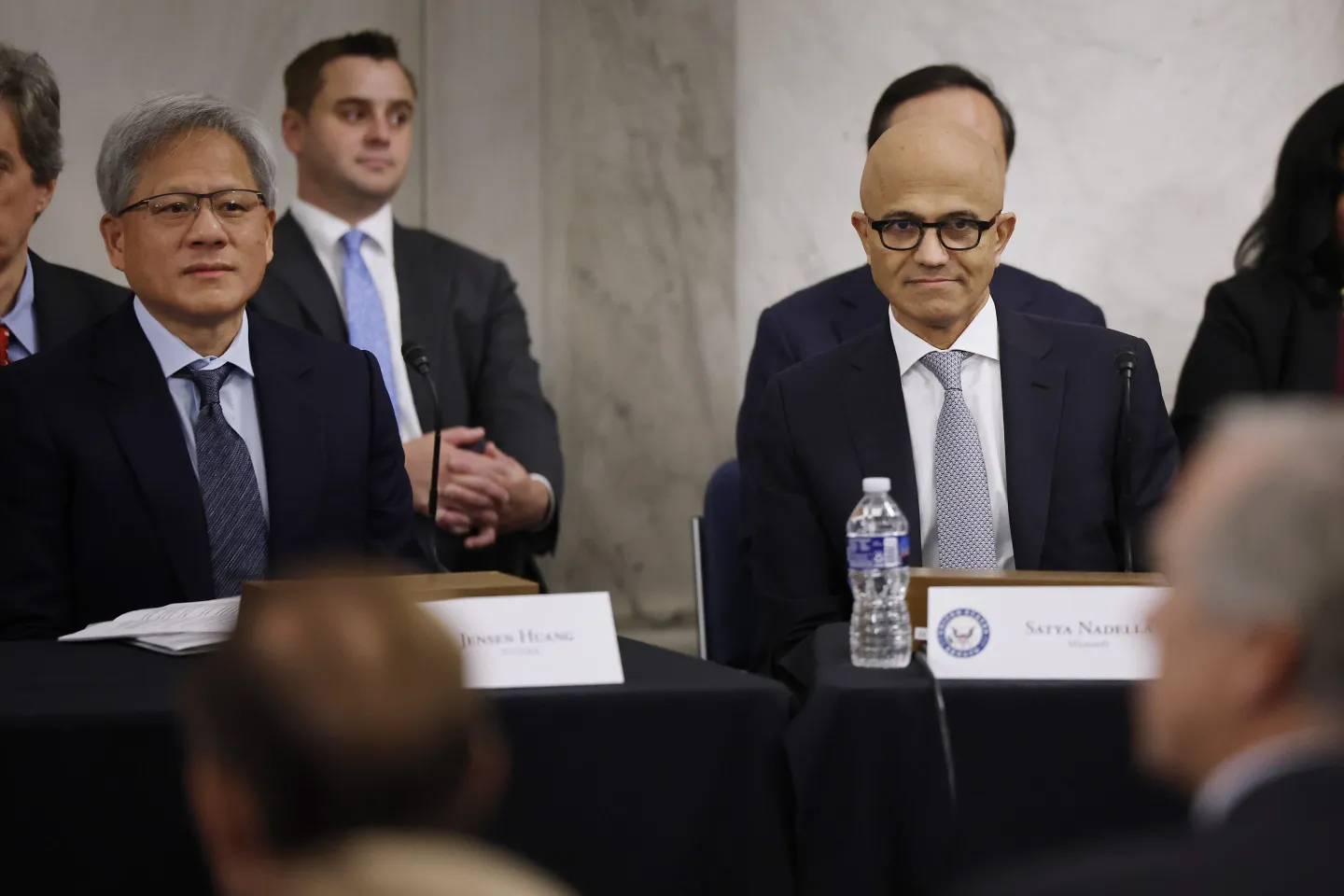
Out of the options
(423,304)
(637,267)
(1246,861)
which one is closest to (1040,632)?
(1246,861)

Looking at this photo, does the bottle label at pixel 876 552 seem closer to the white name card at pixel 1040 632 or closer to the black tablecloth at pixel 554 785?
the white name card at pixel 1040 632

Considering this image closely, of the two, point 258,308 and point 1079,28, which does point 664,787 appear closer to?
point 258,308

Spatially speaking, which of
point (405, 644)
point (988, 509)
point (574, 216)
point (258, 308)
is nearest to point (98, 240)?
point (258, 308)

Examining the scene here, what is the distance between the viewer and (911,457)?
288cm

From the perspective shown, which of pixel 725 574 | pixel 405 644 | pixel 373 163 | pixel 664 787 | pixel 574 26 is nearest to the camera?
pixel 405 644

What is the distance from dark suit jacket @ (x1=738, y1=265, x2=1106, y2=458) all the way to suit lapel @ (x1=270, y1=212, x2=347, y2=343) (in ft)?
3.26

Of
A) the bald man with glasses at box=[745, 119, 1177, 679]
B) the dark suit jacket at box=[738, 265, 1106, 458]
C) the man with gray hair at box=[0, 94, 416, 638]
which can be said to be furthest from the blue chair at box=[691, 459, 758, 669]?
the man with gray hair at box=[0, 94, 416, 638]

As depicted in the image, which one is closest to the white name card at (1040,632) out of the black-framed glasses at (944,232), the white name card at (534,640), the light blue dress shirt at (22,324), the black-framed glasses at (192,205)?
the white name card at (534,640)

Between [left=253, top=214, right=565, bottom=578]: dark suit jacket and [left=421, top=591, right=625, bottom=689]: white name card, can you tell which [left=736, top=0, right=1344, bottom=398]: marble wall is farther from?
[left=421, top=591, right=625, bottom=689]: white name card

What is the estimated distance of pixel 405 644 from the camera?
94 centimetres

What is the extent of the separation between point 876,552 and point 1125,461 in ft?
2.38

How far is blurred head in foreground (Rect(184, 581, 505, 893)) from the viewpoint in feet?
3.00

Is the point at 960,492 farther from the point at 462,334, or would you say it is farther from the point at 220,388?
the point at 462,334

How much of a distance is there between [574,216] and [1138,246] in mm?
1604
